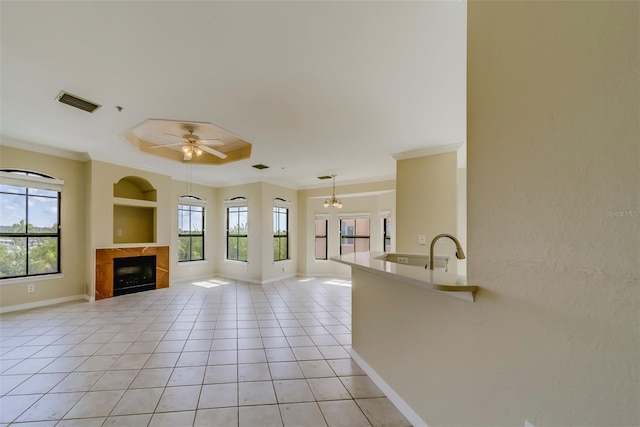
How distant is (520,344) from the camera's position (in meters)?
1.13

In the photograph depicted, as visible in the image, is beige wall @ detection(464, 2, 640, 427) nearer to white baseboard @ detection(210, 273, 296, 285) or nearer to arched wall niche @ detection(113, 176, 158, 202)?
white baseboard @ detection(210, 273, 296, 285)

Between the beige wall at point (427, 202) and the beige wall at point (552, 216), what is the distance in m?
2.91

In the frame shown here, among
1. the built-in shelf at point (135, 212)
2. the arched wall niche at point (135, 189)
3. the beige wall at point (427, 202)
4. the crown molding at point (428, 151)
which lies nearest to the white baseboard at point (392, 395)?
the beige wall at point (427, 202)

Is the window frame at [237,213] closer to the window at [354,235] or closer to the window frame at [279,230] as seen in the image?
the window frame at [279,230]

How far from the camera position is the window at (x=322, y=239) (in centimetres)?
786

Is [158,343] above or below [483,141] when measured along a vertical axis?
below

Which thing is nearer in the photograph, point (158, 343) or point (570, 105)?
point (570, 105)

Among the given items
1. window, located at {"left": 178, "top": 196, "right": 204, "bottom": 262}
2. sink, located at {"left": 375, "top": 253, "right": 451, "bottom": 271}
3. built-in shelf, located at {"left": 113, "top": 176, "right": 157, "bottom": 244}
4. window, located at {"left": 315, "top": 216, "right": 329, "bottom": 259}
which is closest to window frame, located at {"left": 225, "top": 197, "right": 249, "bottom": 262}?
window, located at {"left": 178, "top": 196, "right": 204, "bottom": 262}

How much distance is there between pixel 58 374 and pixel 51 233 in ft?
11.0

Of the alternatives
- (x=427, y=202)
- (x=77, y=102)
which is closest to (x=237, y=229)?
(x=77, y=102)

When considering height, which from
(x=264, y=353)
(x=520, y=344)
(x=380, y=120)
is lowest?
(x=264, y=353)

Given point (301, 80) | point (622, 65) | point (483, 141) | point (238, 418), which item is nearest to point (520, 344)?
point (483, 141)

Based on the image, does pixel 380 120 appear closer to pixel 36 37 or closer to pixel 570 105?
pixel 570 105

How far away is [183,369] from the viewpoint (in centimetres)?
253
